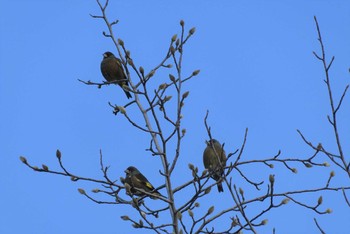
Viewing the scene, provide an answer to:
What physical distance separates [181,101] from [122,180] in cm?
93

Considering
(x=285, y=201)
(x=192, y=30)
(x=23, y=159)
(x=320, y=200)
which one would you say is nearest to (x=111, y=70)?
(x=192, y=30)

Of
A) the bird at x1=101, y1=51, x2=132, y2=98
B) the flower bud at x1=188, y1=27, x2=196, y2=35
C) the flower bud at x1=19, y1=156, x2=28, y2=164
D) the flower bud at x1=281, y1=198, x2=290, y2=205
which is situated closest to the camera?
the flower bud at x1=281, y1=198, x2=290, y2=205

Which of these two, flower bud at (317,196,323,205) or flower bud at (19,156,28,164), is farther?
flower bud at (19,156,28,164)

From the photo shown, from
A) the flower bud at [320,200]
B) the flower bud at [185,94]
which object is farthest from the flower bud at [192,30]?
the flower bud at [320,200]

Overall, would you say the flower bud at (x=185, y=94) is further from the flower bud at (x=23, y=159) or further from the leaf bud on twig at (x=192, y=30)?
the flower bud at (x=23, y=159)

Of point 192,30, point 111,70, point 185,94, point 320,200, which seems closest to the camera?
point 320,200

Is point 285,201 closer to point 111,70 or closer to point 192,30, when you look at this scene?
point 192,30

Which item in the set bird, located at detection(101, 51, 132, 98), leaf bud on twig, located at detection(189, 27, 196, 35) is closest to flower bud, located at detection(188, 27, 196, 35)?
leaf bud on twig, located at detection(189, 27, 196, 35)

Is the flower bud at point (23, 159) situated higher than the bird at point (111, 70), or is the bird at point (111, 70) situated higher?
the bird at point (111, 70)

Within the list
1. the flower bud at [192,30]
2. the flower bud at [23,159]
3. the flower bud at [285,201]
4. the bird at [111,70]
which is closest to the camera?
the flower bud at [285,201]

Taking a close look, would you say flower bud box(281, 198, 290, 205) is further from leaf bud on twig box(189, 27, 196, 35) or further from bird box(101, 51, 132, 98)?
bird box(101, 51, 132, 98)

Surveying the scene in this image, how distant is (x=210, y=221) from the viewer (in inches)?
234

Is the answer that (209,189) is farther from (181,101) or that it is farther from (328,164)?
(328,164)

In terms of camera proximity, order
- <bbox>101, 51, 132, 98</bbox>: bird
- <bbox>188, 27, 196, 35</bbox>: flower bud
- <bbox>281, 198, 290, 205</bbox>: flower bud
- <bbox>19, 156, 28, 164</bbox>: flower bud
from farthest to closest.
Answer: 1. <bbox>101, 51, 132, 98</bbox>: bird
2. <bbox>188, 27, 196, 35</bbox>: flower bud
3. <bbox>19, 156, 28, 164</bbox>: flower bud
4. <bbox>281, 198, 290, 205</bbox>: flower bud
